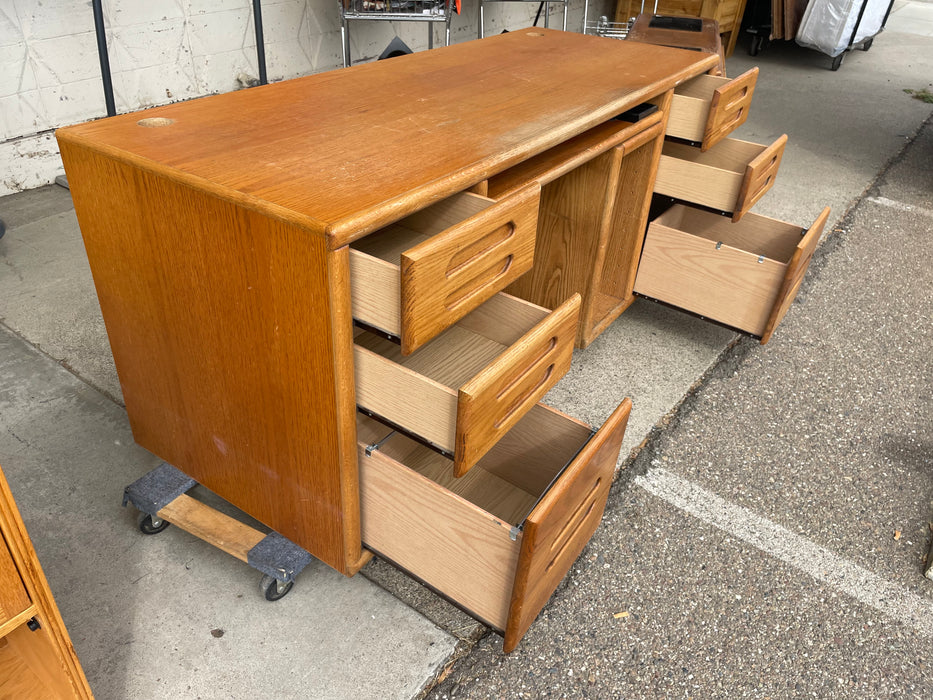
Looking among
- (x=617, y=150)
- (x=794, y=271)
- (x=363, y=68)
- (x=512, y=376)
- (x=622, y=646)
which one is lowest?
(x=622, y=646)

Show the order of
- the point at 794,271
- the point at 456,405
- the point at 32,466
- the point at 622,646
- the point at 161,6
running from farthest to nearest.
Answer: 1. the point at 161,6
2. the point at 794,271
3. the point at 32,466
4. the point at 622,646
5. the point at 456,405

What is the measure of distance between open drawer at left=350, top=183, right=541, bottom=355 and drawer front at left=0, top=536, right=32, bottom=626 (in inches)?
19.4

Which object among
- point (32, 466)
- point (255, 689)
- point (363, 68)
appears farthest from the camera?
point (363, 68)

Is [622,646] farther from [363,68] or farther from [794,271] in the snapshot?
[363,68]

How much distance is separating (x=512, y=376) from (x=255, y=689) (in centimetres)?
64

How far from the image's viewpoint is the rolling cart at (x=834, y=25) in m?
5.16

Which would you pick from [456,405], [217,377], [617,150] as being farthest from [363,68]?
[456,405]

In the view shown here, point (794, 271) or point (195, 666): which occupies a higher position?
point (794, 271)

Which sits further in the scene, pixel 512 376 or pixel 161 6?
pixel 161 6

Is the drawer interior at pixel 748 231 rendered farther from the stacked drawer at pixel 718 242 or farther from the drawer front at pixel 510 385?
the drawer front at pixel 510 385

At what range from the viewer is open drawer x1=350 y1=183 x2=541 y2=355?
3.08 feet

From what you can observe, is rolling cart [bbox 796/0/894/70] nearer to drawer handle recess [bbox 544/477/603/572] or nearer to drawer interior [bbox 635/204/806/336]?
drawer interior [bbox 635/204/806/336]

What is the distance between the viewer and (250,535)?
1.32 meters

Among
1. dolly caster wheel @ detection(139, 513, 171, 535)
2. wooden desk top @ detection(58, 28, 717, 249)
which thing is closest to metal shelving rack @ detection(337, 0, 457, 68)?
wooden desk top @ detection(58, 28, 717, 249)
